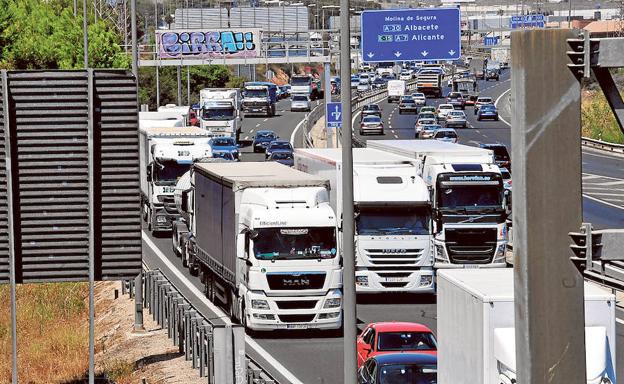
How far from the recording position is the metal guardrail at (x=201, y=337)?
66.4ft

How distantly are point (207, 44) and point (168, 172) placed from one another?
151 feet

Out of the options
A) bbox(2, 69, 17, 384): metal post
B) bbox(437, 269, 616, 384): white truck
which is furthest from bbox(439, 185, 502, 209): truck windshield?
bbox(2, 69, 17, 384): metal post

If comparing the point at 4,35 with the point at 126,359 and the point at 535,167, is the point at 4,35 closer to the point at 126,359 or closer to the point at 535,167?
the point at 126,359

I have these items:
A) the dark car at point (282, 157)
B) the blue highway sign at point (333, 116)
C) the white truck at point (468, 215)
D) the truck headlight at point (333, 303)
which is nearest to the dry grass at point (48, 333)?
the truck headlight at point (333, 303)

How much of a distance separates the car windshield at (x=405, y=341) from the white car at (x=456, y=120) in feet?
254

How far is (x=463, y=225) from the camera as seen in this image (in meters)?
35.2

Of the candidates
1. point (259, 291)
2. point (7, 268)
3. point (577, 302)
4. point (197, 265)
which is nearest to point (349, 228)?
point (7, 268)

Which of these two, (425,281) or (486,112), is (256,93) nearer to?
(486,112)

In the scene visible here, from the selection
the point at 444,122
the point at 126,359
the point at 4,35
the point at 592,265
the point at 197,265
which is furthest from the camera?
the point at 444,122

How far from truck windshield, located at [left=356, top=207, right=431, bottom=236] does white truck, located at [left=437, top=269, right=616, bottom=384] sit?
604 inches

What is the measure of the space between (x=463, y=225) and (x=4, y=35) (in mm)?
44235

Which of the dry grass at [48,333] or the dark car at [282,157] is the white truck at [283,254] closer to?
the dry grass at [48,333]

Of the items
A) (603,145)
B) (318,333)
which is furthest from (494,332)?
(603,145)

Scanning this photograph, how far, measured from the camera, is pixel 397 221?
33.7 m
